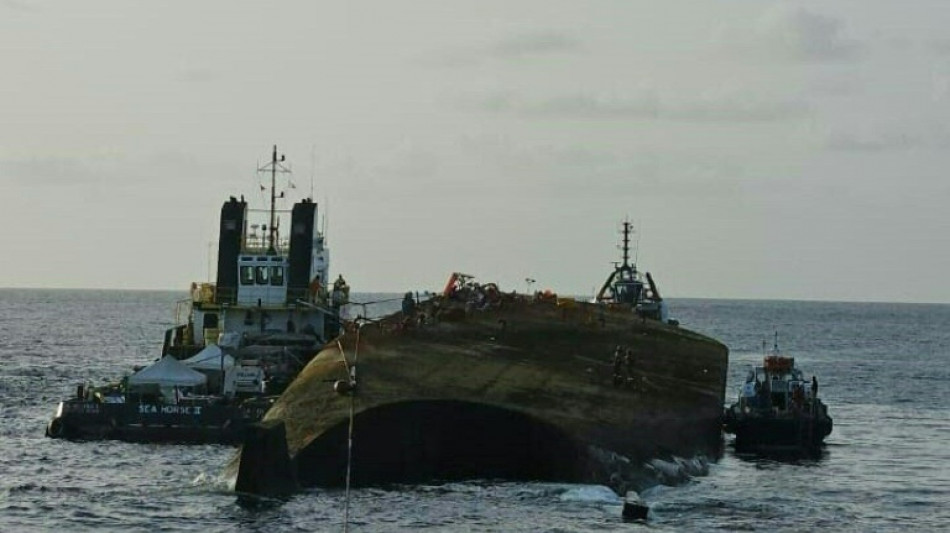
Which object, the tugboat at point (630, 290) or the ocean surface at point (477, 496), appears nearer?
the ocean surface at point (477, 496)

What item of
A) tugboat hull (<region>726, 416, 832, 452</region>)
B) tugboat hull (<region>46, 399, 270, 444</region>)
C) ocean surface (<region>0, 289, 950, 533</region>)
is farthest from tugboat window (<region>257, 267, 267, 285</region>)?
tugboat hull (<region>726, 416, 832, 452</region>)

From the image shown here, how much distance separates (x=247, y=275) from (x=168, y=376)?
18201 mm

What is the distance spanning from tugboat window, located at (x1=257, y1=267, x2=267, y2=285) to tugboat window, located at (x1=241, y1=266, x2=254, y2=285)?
339 millimetres

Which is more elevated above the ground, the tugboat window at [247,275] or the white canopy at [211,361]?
the tugboat window at [247,275]

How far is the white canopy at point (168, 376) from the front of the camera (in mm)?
77000

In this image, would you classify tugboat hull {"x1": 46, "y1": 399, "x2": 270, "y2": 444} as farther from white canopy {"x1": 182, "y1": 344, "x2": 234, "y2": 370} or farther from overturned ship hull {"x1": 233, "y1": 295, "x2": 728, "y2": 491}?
white canopy {"x1": 182, "y1": 344, "x2": 234, "y2": 370}

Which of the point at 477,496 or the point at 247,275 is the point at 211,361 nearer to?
the point at 247,275

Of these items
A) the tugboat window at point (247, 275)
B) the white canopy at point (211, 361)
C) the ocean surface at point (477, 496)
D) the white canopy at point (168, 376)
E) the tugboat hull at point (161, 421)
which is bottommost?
the ocean surface at point (477, 496)

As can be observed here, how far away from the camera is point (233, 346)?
89.5 m

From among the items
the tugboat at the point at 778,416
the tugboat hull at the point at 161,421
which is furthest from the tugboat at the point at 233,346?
the tugboat at the point at 778,416

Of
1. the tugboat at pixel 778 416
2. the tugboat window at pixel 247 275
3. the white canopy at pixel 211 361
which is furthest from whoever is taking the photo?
the tugboat window at pixel 247 275

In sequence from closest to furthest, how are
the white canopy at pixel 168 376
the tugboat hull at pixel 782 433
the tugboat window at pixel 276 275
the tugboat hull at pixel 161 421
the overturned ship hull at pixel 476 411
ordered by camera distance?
the overturned ship hull at pixel 476 411 < the tugboat hull at pixel 161 421 < the white canopy at pixel 168 376 < the tugboat hull at pixel 782 433 < the tugboat window at pixel 276 275

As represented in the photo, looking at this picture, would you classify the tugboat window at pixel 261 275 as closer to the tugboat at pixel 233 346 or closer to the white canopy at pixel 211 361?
the tugboat at pixel 233 346

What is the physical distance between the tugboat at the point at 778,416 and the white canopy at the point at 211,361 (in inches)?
928
